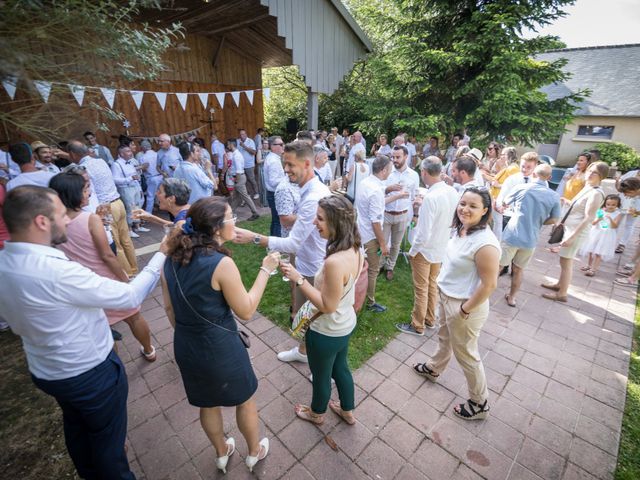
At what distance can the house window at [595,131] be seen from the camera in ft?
60.4

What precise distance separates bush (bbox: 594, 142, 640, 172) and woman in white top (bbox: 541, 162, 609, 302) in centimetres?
1551

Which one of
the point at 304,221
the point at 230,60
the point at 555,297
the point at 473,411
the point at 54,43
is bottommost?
the point at 473,411

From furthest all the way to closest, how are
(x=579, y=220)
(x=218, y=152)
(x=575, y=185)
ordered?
(x=218, y=152) < (x=575, y=185) < (x=579, y=220)

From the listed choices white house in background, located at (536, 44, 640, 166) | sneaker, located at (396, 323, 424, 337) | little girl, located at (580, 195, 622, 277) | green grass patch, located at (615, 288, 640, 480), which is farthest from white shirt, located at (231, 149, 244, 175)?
white house in background, located at (536, 44, 640, 166)

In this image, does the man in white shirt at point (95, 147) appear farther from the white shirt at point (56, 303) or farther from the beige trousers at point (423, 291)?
the beige trousers at point (423, 291)

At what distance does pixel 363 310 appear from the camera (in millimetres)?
4367

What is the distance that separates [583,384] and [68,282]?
4.60 metres

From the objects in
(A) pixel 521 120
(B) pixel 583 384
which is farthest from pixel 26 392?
(A) pixel 521 120

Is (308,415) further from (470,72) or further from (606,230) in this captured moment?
(470,72)

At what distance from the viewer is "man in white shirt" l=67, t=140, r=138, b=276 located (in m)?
4.53

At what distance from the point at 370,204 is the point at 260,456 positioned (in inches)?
112

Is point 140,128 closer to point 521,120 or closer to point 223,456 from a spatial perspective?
point 223,456

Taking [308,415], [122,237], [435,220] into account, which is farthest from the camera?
[122,237]

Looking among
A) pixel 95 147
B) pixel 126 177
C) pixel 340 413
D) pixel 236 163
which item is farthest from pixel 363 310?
pixel 95 147
